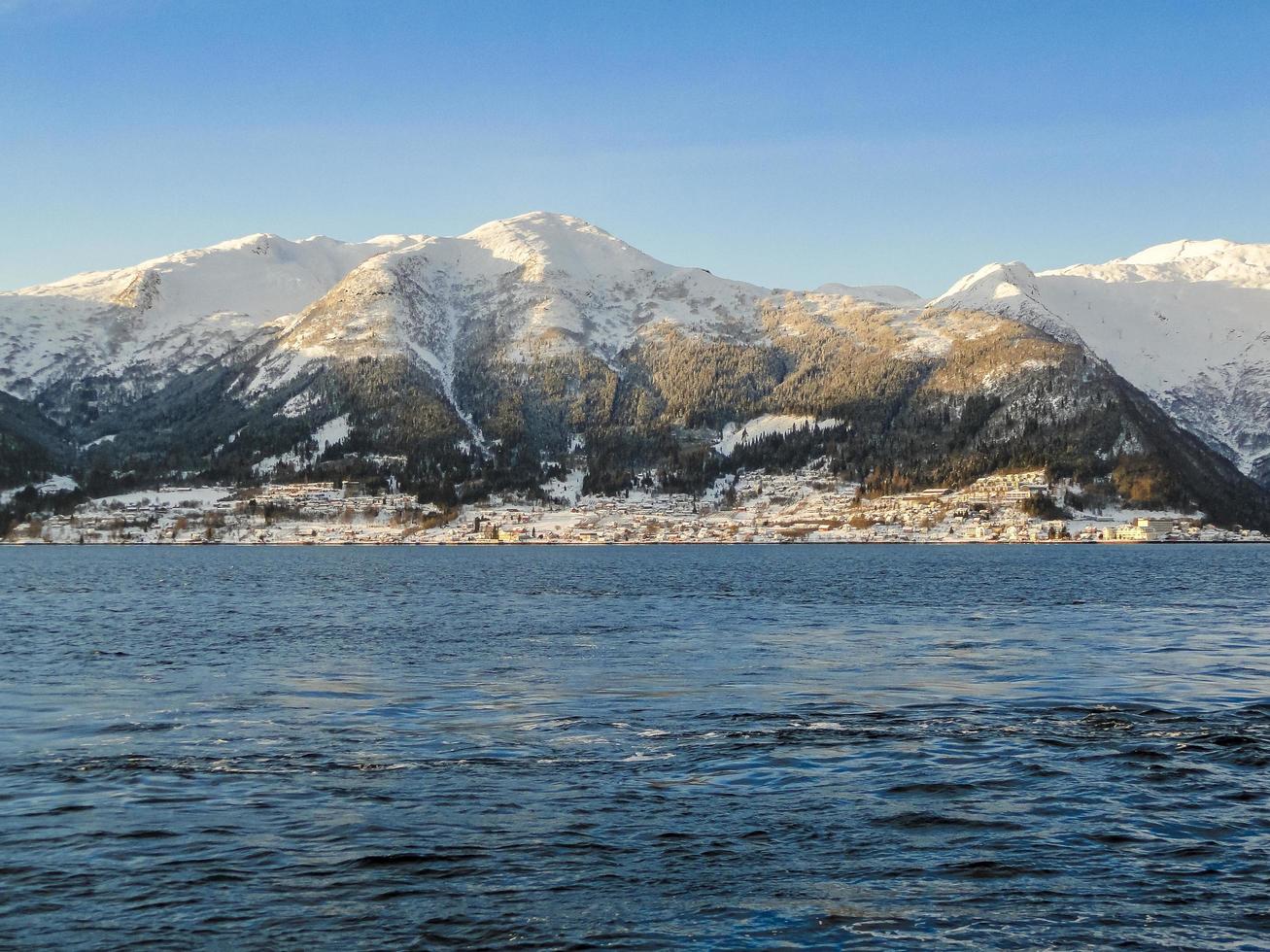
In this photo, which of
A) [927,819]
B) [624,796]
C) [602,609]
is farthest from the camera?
[602,609]

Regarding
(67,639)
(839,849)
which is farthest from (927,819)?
(67,639)

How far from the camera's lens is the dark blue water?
25266 mm

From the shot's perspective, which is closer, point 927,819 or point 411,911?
point 411,911

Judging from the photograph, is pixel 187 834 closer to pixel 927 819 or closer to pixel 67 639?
pixel 927 819

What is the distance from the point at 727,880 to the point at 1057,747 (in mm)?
19669

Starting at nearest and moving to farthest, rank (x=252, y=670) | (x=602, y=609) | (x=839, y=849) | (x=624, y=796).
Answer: (x=839, y=849) < (x=624, y=796) < (x=252, y=670) < (x=602, y=609)

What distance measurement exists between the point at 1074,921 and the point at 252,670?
49.1 metres

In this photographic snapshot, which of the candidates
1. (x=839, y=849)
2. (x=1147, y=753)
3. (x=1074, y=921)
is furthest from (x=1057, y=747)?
(x=1074, y=921)

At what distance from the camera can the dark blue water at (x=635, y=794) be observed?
82.9ft

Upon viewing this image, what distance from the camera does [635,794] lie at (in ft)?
117

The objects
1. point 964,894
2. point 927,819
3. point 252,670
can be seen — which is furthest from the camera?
point 252,670

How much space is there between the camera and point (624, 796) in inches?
1387

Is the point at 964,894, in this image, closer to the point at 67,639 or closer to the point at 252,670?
the point at 252,670

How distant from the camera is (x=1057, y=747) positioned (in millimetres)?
42656
